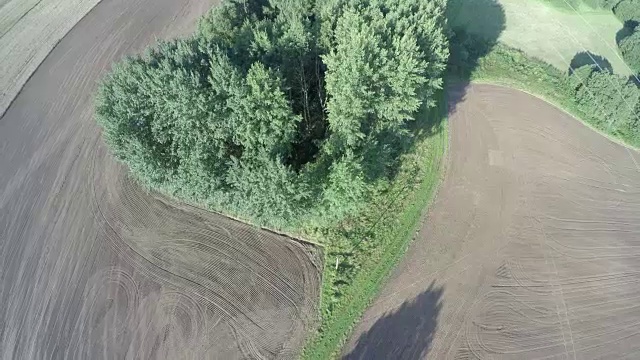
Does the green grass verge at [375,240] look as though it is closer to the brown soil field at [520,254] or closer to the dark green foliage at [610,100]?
the brown soil field at [520,254]

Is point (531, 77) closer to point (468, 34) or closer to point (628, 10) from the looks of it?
point (468, 34)

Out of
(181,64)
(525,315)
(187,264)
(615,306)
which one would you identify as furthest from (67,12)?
(615,306)

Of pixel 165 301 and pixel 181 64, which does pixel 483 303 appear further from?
pixel 181 64

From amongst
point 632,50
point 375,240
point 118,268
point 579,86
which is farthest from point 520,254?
point 118,268

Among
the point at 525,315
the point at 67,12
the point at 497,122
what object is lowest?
the point at 525,315

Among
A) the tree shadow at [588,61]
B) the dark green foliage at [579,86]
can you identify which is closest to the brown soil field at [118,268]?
the dark green foliage at [579,86]

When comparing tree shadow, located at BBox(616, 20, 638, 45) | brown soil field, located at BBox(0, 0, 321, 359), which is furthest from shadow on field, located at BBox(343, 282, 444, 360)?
tree shadow, located at BBox(616, 20, 638, 45)
